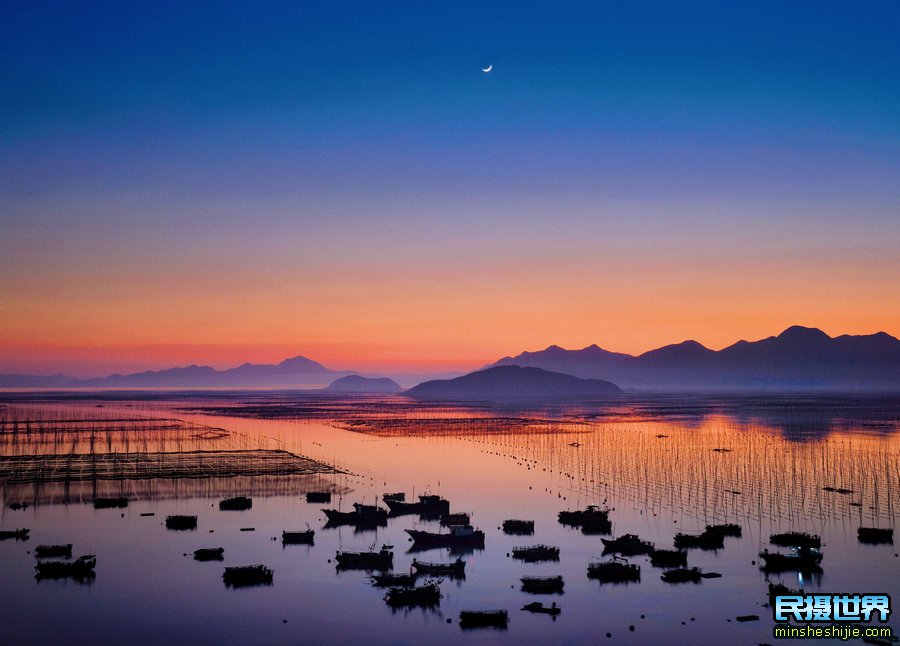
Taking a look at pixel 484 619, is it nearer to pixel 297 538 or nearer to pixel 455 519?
pixel 297 538

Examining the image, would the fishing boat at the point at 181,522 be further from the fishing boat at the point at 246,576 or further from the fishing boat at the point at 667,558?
the fishing boat at the point at 667,558

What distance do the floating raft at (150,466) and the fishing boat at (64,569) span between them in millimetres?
27345

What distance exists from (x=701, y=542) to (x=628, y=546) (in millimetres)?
4663

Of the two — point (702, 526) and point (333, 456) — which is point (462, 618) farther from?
point (333, 456)

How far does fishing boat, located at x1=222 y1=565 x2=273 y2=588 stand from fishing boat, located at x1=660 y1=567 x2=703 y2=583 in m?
19.4

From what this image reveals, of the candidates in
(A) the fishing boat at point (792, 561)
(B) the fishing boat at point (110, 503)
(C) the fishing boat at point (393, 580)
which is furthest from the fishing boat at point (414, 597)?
(B) the fishing boat at point (110, 503)

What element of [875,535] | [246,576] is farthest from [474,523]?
[875,535]

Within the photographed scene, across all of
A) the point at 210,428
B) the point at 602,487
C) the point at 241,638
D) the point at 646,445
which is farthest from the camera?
the point at 210,428

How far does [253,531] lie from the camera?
161 feet

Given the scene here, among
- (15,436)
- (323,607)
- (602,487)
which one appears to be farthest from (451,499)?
(15,436)

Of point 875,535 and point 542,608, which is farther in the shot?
point 875,535

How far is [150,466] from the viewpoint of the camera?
242 ft

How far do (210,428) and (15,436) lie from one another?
27781mm

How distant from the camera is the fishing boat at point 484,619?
1323 inches
